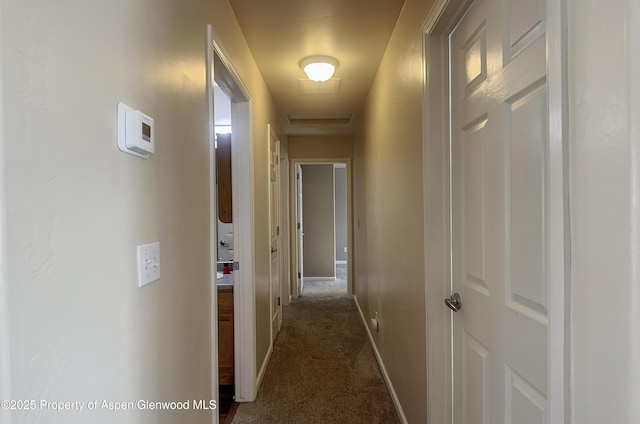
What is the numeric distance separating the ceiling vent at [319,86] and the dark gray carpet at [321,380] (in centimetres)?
239

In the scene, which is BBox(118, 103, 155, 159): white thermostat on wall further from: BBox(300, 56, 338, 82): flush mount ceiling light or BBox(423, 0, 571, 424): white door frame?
BBox(300, 56, 338, 82): flush mount ceiling light

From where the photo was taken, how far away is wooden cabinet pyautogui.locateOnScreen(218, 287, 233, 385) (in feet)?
7.30

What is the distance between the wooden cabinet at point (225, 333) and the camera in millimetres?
2227

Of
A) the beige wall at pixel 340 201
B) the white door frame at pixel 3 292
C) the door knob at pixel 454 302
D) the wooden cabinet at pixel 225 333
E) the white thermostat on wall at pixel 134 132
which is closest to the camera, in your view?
the white door frame at pixel 3 292

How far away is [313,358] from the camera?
9.42 ft

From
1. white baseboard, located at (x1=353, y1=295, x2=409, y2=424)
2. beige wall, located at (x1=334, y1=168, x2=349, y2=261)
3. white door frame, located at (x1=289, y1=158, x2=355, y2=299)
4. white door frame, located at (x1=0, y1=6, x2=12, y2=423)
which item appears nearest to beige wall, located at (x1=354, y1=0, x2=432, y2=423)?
white baseboard, located at (x1=353, y1=295, x2=409, y2=424)

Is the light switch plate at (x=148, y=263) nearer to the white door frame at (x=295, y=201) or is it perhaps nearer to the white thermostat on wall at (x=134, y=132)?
the white thermostat on wall at (x=134, y=132)

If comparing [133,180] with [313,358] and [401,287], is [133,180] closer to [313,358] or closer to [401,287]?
[401,287]

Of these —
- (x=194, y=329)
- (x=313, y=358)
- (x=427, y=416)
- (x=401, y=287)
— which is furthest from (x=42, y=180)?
(x=313, y=358)

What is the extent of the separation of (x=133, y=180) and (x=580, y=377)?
1063 mm

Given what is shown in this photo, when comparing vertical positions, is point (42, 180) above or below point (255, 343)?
above

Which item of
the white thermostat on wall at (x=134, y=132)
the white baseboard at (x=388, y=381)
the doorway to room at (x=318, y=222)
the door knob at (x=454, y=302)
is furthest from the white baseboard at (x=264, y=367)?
the doorway to room at (x=318, y=222)

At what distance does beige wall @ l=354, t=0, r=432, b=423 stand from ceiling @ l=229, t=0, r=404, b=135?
13 centimetres

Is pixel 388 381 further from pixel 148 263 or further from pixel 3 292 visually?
pixel 3 292
